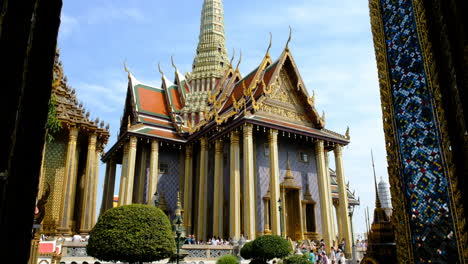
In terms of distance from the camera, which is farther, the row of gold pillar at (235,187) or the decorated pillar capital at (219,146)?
the decorated pillar capital at (219,146)

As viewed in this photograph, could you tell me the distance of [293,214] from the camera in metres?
18.7

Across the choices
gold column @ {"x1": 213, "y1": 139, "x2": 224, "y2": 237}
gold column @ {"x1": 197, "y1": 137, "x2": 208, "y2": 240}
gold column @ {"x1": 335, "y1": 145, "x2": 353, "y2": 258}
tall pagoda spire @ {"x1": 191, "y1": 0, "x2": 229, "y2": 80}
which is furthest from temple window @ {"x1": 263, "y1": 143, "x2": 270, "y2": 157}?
tall pagoda spire @ {"x1": 191, "y1": 0, "x2": 229, "y2": 80}

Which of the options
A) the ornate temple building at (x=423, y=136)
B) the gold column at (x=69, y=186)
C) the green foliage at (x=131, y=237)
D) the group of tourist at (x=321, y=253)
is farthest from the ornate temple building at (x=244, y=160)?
the ornate temple building at (x=423, y=136)

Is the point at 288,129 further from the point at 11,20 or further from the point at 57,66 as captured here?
the point at 11,20

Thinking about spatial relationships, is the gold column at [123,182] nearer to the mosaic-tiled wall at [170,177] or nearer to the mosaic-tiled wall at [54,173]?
the mosaic-tiled wall at [170,177]

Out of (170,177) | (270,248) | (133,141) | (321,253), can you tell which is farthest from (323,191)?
(133,141)

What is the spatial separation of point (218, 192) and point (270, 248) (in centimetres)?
764

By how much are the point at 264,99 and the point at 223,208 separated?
5.76m

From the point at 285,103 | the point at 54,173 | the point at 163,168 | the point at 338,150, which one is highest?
the point at 285,103

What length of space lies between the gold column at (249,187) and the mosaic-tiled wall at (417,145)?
1331 centimetres

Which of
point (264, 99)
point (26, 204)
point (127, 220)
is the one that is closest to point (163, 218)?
point (127, 220)

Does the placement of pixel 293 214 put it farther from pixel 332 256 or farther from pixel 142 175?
pixel 142 175

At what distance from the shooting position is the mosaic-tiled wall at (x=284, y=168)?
1795 centimetres

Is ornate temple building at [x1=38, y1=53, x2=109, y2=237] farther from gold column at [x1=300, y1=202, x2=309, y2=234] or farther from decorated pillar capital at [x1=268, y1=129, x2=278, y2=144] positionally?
gold column at [x1=300, y1=202, x2=309, y2=234]
